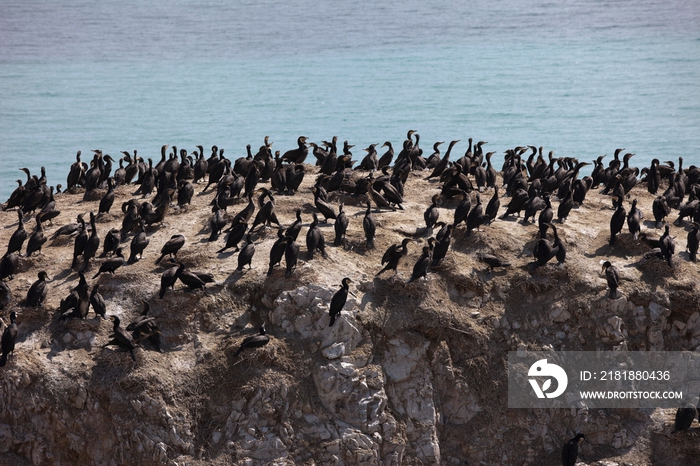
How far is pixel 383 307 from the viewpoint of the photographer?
55.9 ft

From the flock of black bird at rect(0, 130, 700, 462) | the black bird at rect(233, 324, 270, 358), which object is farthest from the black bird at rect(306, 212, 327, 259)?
the black bird at rect(233, 324, 270, 358)

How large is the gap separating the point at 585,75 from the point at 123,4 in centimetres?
3387

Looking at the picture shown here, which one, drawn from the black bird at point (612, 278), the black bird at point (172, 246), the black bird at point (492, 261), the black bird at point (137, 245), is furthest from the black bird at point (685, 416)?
the black bird at point (137, 245)

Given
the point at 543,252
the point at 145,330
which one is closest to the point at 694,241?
the point at 543,252

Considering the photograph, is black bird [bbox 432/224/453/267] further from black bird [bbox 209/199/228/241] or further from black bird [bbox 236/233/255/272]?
black bird [bbox 209/199/228/241]

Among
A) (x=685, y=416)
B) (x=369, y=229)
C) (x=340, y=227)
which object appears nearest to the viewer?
(x=685, y=416)

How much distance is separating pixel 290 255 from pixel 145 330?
116 inches

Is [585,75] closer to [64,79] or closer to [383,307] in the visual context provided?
[64,79]

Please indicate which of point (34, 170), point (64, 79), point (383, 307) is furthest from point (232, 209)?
point (64, 79)

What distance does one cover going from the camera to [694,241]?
62.8 ft

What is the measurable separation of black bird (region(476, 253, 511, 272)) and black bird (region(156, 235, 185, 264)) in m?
5.98

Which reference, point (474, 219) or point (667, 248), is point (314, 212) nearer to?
point (474, 219)

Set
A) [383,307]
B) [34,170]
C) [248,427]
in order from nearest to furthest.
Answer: [248,427] → [383,307] → [34,170]

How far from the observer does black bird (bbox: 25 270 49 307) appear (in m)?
16.2
